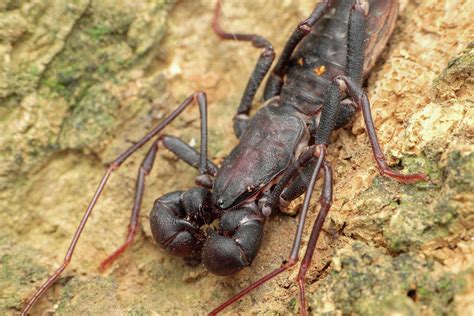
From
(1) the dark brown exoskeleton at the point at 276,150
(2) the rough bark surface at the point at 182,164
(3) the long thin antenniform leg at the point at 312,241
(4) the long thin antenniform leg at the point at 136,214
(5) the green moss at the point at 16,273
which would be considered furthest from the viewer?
(4) the long thin antenniform leg at the point at 136,214

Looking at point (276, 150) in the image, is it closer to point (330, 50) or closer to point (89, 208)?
point (330, 50)

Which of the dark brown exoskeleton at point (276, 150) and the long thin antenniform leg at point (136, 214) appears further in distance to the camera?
the long thin antenniform leg at point (136, 214)

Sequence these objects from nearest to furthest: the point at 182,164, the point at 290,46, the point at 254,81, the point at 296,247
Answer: the point at 296,247 < the point at 290,46 < the point at 254,81 < the point at 182,164

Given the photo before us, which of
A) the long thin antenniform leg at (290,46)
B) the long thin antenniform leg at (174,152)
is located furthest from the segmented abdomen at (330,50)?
the long thin antenniform leg at (174,152)

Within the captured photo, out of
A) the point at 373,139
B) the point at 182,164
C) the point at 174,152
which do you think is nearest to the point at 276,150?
the point at 373,139

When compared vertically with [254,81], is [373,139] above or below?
above

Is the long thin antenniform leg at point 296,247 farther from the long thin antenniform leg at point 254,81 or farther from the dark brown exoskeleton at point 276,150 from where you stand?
the long thin antenniform leg at point 254,81

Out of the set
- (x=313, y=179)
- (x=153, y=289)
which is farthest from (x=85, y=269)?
(x=313, y=179)
